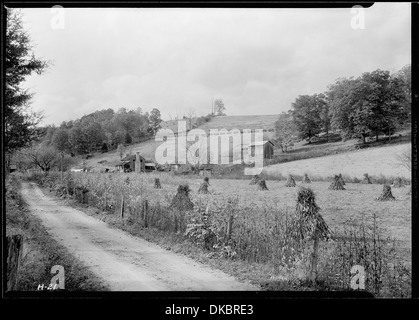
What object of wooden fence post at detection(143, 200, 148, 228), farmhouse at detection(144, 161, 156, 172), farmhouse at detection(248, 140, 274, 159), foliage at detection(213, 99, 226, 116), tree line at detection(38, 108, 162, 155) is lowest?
wooden fence post at detection(143, 200, 148, 228)

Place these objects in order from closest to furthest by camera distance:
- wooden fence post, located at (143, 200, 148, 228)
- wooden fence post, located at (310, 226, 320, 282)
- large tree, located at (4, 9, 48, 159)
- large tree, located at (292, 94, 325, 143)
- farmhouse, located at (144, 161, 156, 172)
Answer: large tree, located at (4, 9, 48, 159), wooden fence post, located at (310, 226, 320, 282), large tree, located at (292, 94, 325, 143), farmhouse, located at (144, 161, 156, 172), wooden fence post, located at (143, 200, 148, 228)

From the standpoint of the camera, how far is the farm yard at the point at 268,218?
10.5ft

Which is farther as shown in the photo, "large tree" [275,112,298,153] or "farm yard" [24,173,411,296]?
"large tree" [275,112,298,153]

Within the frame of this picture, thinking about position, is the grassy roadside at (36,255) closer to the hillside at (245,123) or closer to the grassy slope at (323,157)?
the grassy slope at (323,157)

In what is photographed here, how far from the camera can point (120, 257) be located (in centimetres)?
334

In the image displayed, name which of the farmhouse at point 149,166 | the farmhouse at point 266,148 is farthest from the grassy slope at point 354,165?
the farmhouse at point 149,166

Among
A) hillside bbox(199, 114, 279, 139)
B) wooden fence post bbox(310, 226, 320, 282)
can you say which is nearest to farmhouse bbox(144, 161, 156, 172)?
hillside bbox(199, 114, 279, 139)

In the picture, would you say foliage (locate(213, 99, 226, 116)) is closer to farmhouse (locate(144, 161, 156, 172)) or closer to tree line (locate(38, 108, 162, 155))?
tree line (locate(38, 108, 162, 155))

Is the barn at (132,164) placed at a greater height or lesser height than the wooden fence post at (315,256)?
greater

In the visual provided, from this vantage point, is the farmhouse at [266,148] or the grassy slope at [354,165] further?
the farmhouse at [266,148]

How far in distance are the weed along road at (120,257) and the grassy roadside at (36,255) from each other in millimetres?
66

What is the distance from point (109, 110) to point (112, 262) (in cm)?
162

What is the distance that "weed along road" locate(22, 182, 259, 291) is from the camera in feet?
10.3

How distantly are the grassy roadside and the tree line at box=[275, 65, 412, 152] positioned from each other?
249 cm
